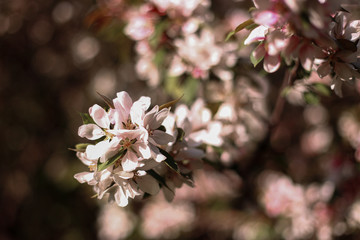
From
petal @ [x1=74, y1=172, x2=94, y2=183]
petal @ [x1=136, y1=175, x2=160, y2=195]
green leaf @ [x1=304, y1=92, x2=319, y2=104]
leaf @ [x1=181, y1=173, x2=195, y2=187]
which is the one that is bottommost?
leaf @ [x1=181, y1=173, x2=195, y2=187]

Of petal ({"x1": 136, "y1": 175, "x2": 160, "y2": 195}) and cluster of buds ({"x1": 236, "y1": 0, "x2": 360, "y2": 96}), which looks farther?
petal ({"x1": 136, "y1": 175, "x2": 160, "y2": 195})

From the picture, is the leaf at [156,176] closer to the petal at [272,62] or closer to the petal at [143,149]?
the petal at [143,149]

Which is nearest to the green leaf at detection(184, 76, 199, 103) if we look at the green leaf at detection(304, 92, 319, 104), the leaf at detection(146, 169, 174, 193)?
the green leaf at detection(304, 92, 319, 104)

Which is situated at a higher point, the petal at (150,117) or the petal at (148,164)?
the petal at (150,117)

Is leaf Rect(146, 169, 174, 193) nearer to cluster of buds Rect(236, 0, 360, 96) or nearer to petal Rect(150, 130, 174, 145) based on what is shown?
petal Rect(150, 130, 174, 145)

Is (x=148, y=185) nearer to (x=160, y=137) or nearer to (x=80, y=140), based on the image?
(x=160, y=137)

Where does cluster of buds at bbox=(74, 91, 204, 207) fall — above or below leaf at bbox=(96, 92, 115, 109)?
below

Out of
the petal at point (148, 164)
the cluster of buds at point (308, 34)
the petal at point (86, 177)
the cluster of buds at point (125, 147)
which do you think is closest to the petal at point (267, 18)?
the cluster of buds at point (308, 34)
